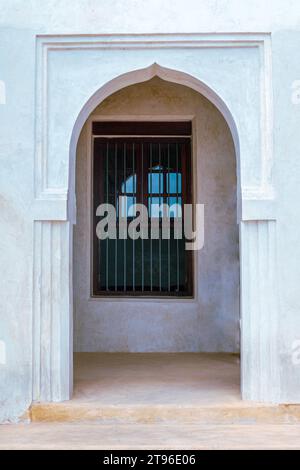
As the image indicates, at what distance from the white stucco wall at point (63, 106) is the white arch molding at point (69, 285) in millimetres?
64

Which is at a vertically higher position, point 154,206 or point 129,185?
point 129,185

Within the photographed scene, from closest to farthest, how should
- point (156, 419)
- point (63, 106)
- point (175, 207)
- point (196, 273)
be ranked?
1. point (156, 419)
2. point (63, 106)
3. point (196, 273)
4. point (175, 207)

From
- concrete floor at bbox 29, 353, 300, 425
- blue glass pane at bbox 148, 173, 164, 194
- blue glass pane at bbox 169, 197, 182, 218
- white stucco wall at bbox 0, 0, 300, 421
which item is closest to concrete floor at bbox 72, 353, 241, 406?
concrete floor at bbox 29, 353, 300, 425

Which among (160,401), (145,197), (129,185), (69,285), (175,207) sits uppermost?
(129,185)

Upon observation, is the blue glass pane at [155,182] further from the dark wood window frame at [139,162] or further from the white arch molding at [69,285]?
the white arch molding at [69,285]

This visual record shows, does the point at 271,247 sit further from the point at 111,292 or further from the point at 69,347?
the point at 111,292

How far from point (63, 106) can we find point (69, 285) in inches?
57.5

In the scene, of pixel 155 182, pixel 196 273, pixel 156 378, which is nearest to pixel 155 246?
pixel 196 273

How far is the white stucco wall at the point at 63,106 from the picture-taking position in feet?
14.2

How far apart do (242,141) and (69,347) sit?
7.15ft

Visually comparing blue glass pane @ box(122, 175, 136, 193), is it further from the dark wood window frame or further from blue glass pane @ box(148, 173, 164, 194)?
blue glass pane @ box(148, 173, 164, 194)

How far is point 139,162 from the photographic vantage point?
22.9 ft

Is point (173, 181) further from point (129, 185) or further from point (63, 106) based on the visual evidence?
point (63, 106)

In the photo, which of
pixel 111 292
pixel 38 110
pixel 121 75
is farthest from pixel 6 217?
pixel 111 292
